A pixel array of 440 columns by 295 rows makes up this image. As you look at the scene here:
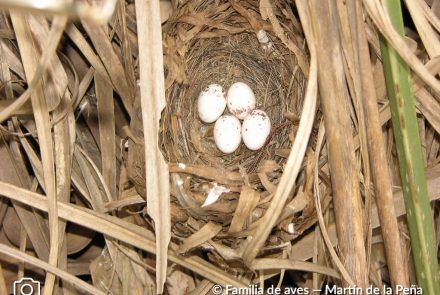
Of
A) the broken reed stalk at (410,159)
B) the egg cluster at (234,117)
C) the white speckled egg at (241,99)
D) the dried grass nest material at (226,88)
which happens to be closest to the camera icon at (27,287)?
the dried grass nest material at (226,88)

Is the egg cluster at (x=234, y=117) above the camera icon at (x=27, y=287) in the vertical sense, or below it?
above

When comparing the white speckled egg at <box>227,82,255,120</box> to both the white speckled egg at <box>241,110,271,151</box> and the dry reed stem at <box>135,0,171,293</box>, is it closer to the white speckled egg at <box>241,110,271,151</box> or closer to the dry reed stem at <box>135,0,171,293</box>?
the white speckled egg at <box>241,110,271,151</box>

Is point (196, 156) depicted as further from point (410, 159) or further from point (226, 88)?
point (410, 159)

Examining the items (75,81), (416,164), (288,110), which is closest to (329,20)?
(416,164)

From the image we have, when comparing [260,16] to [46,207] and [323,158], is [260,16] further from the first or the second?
[46,207]

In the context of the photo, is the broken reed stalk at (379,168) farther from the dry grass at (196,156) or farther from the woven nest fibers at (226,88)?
the woven nest fibers at (226,88)

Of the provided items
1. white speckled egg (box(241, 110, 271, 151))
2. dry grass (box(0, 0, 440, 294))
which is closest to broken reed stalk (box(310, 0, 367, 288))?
dry grass (box(0, 0, 440, 294))

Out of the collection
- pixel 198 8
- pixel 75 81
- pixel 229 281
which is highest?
pixel 198 8
